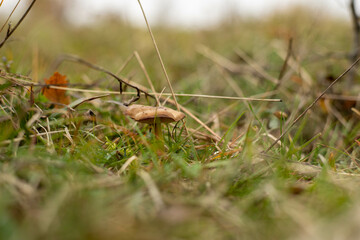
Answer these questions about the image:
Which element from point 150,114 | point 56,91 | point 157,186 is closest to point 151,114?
point 150,114

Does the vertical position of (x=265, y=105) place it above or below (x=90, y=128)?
below

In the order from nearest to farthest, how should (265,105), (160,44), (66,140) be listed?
(66,140)
(265,105)
(160,44)

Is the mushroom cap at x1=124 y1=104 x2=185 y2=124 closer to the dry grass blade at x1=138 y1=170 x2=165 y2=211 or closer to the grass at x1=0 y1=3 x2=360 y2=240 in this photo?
the grass at x1=0 y1=3 x2=360 y2=240

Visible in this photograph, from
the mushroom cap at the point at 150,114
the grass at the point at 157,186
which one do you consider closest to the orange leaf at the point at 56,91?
the grass at the point at 157,186

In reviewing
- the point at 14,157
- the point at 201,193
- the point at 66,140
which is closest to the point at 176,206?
the point at 201,193

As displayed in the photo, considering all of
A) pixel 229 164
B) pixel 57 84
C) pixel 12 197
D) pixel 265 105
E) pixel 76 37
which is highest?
pixel 76 37

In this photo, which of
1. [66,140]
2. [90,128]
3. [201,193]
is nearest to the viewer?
[201,193]

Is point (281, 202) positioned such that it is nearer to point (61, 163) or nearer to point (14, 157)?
point (61, 163)

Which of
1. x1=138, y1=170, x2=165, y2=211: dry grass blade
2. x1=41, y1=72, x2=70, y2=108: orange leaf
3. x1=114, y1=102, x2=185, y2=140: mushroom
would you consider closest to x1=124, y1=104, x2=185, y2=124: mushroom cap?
x1=114, y1=102, x2=185, y2=140: mushroom

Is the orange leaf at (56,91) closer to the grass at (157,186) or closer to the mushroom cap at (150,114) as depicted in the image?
the grass at (157,186)

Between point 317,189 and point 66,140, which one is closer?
point 317,189

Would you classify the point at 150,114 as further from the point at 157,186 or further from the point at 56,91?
the point at 56,91
